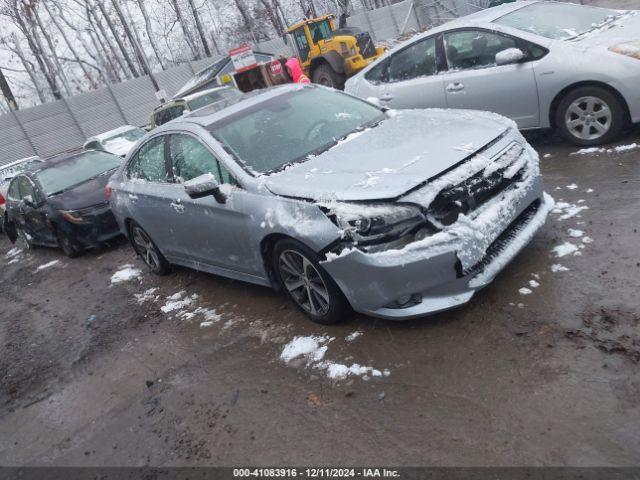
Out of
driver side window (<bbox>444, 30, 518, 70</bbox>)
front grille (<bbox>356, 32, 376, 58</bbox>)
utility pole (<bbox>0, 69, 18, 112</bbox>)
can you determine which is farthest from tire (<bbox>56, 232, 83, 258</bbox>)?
utility pole (<bbox>0, 69, 18, 112</bbox>)

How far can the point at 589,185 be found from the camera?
16.7 feet

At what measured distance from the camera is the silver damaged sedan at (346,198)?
11.1 feet

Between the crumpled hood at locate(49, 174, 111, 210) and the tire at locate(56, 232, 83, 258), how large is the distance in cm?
50

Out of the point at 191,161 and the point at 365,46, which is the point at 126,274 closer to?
the point at 191,161

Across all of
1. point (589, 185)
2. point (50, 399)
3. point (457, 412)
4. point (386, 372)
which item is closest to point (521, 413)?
point (457, 412)

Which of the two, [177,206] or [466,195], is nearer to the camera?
[466,195]

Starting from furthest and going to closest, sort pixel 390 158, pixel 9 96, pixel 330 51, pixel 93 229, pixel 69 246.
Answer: pixel 9 96 → pixel 330 51 → pixel 69 246 → pixel 93 229 → pixel 390 158

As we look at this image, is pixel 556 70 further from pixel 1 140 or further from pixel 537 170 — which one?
pixel 1 140

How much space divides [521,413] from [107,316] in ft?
15.1

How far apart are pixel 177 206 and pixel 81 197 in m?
4.30

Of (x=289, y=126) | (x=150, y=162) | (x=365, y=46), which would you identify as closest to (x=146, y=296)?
(x=150, y=162)

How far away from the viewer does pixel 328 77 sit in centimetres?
1595

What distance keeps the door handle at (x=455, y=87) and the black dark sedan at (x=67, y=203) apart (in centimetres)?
534

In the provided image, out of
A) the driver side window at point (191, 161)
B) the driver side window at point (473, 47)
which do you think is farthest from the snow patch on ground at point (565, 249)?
the driver side window at point (473, 47)
